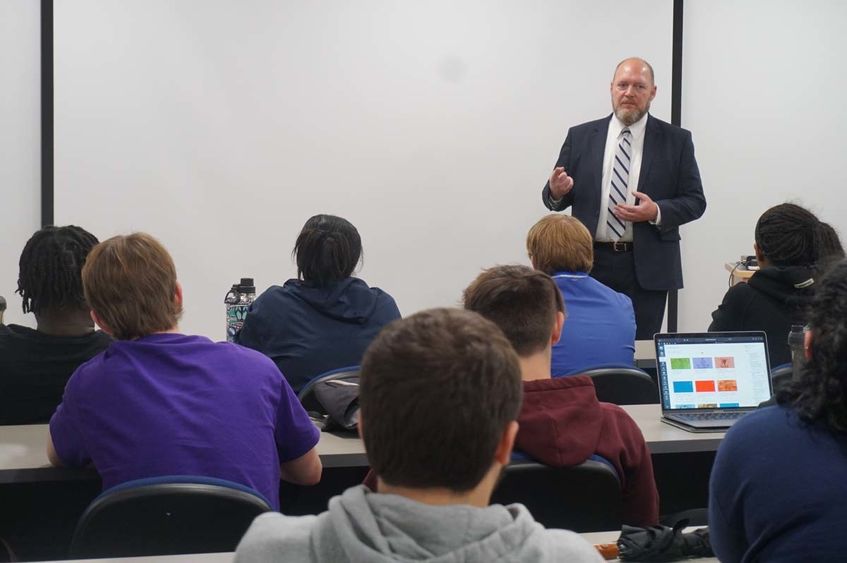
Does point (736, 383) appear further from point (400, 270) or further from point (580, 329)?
point (400, 270)

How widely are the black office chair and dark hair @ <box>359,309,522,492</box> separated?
1390 mm

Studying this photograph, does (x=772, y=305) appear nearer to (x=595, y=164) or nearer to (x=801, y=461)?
(x=595, y=164)

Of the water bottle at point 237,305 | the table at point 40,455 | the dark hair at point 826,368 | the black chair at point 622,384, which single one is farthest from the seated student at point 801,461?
the water bottle at point 237,305

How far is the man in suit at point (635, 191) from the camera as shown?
4.60 metres

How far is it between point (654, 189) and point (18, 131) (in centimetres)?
316

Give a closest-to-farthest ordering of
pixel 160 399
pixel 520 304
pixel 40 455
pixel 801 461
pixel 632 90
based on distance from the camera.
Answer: pixel 801 461
pixel 160 399
pixel 520 304
pixel 40 455
pixel 632 90

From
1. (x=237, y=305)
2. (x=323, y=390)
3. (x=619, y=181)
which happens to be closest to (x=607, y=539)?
(x=323, y=390)

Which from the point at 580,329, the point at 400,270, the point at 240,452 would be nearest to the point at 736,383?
the point at 580,329

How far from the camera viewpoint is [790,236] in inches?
130

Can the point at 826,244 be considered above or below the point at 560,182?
below

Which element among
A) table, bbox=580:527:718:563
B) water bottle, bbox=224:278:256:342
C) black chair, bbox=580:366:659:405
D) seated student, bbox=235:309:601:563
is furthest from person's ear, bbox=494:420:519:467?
water bottle, bbox=224:278:256:342

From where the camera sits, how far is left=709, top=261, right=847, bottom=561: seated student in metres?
1.39

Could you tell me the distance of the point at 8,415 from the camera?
256 centimetres

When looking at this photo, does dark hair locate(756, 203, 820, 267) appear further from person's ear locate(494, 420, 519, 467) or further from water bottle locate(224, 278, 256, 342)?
person's ear locate(494, 420, 519, 467)
